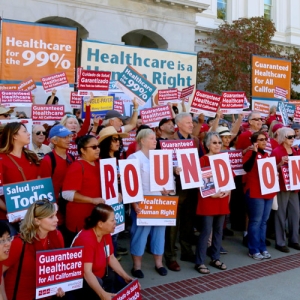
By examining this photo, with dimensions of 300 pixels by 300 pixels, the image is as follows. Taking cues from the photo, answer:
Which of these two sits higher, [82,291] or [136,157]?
[136,157]

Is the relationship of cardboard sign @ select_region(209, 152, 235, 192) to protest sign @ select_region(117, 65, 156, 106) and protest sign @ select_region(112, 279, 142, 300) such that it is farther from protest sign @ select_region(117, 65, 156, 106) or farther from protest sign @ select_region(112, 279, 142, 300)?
protest sign @ select_region(117, 65, 156, 106)

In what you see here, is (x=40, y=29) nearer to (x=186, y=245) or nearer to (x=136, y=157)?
(x=136, y=157)

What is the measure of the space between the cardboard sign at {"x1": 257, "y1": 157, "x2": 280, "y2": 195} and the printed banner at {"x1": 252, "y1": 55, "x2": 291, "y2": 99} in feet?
17.1

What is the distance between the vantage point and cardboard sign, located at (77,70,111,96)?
7.23 metres

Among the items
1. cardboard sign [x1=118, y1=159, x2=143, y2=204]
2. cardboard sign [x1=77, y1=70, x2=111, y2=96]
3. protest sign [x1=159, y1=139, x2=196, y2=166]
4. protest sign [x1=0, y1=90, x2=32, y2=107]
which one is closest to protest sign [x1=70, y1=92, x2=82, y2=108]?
cardboard sign [x1=77, y1=70, x2=111, y2=96]

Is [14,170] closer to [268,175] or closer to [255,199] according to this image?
[255,199]

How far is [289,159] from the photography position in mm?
6039

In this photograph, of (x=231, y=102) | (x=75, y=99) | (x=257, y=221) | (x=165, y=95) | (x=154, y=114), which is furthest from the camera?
(x=165, y=95)

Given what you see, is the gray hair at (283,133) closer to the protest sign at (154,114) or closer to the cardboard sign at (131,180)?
the protest sign at (154,114)

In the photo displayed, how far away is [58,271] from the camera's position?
3109 mm

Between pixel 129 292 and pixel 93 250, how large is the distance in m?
0.48

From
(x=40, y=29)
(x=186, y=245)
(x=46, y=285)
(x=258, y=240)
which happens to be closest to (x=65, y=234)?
(x=46, y=285)

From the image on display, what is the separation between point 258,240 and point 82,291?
3.25m

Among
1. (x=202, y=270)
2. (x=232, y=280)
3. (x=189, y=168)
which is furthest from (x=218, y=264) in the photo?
(x=189, y=168)
